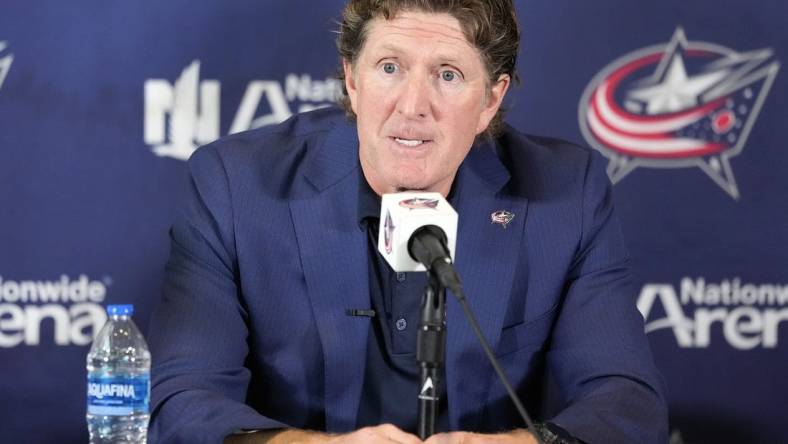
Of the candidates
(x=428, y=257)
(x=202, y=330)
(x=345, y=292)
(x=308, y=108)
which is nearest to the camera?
(x=428, y=257)

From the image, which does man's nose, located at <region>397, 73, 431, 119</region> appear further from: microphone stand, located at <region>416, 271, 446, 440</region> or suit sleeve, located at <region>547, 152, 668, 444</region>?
A: microphone stand, located at <region>416, 271, 446, 440</region>

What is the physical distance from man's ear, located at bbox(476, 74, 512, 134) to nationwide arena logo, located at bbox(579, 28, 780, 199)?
695mm

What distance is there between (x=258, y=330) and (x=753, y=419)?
1.63m

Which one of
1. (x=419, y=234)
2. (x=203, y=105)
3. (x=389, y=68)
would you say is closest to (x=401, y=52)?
(x=389, y=68)

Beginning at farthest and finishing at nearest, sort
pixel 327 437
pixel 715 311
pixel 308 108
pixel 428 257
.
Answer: pixel 715 311
pixel 308 108
pixel 327 437
pixel 428 257

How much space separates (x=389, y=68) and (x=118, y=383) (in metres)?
0.89

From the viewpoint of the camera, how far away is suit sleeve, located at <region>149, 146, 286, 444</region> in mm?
2541

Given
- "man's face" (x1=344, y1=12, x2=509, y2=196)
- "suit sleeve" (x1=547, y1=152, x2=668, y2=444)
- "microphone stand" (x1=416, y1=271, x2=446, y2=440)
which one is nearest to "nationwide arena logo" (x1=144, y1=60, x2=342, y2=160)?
"man's face" (x1=344, y1=12, x2=509, y2=196)

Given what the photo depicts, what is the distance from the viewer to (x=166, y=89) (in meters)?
3.54

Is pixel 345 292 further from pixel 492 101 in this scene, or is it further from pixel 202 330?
pixel 492 101

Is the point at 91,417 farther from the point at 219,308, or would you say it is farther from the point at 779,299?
the point at 779,299

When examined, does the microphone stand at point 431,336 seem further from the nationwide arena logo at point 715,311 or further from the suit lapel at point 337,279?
the nationwide arena logo at point 715,311

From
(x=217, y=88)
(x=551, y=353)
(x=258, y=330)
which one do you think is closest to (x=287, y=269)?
(x=258, y=330)

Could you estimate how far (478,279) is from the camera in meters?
2.91
